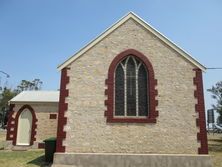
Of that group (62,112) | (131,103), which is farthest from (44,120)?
(131,103)

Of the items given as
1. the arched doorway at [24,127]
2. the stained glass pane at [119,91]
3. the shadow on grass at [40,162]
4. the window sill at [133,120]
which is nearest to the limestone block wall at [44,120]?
the arched doorway at [24,127]

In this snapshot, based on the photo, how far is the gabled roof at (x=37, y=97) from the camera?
63.9ft

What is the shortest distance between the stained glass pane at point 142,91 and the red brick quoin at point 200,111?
8.37ft

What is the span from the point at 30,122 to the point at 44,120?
1.16 m

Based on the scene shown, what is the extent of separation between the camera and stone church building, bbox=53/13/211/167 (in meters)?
11.3

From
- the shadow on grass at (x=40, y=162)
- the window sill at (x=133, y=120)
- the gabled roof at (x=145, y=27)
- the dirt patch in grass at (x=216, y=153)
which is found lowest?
the shadow on grass at (x=40, y=162)

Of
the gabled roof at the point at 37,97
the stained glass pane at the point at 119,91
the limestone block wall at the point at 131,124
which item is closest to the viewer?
the limestone block wall at the point at 131,124

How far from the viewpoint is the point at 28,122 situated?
1930 cm

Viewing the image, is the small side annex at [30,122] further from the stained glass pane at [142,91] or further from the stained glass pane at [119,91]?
the stained glass pane at [142,91]

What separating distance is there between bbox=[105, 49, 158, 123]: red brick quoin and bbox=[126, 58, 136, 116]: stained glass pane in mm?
455

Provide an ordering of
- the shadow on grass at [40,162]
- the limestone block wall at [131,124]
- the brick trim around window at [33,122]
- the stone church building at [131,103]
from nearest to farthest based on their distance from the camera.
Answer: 1. the stone church building at [131,103]
2. the limestone block wall at [131,124]
3. the shadow on grass at [40,162]
4. the brick trim around window at [33,122]

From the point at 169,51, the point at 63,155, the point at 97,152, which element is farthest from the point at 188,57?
the point at 63,155

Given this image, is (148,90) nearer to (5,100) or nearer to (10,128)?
(10,128)

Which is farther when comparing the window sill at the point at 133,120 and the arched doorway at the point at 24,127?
the arched doorway at the point at 24,127
